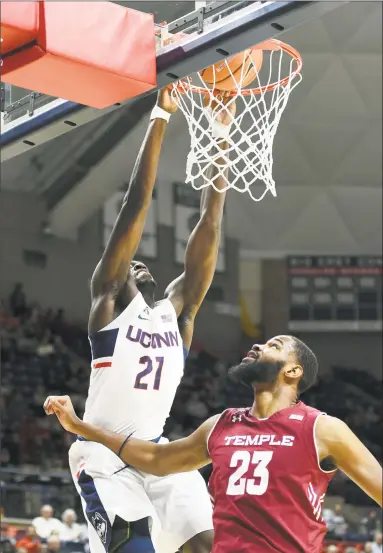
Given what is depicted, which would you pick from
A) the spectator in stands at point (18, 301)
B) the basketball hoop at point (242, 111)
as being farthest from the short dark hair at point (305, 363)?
the spectator in stands at point (18, 301)

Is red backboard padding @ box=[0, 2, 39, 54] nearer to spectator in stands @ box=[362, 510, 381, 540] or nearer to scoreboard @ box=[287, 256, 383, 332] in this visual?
spectator in stands @ box=[362, 510, 381, 540]

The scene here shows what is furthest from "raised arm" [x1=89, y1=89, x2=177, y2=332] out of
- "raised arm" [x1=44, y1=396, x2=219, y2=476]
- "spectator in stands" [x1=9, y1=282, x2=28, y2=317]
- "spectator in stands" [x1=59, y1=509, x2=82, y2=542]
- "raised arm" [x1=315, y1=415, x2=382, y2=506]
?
"spectator in stands" [x1=9, y1=282, x2=28, y2=317]

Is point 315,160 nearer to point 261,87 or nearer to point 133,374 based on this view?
point 261,87

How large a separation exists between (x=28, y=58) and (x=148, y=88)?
1.76 feet

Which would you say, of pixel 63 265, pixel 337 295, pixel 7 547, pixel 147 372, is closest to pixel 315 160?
pixel 337 295

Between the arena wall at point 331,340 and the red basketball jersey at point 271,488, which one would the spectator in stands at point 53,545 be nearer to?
the arena wall at point 331,340

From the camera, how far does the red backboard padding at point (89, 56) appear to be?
12.9ft

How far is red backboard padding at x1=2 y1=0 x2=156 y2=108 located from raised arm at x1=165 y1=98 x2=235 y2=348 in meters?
0.68

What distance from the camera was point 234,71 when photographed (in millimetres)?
4641

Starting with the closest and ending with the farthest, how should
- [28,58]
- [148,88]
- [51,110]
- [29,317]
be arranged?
[28,58], [148,88], [51,110], [29,317]

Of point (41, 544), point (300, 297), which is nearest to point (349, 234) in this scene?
point (300, 297)

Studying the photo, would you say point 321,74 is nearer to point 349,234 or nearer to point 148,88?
point 349,234

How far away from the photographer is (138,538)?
416 cm

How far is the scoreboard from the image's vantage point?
44.5 ft
